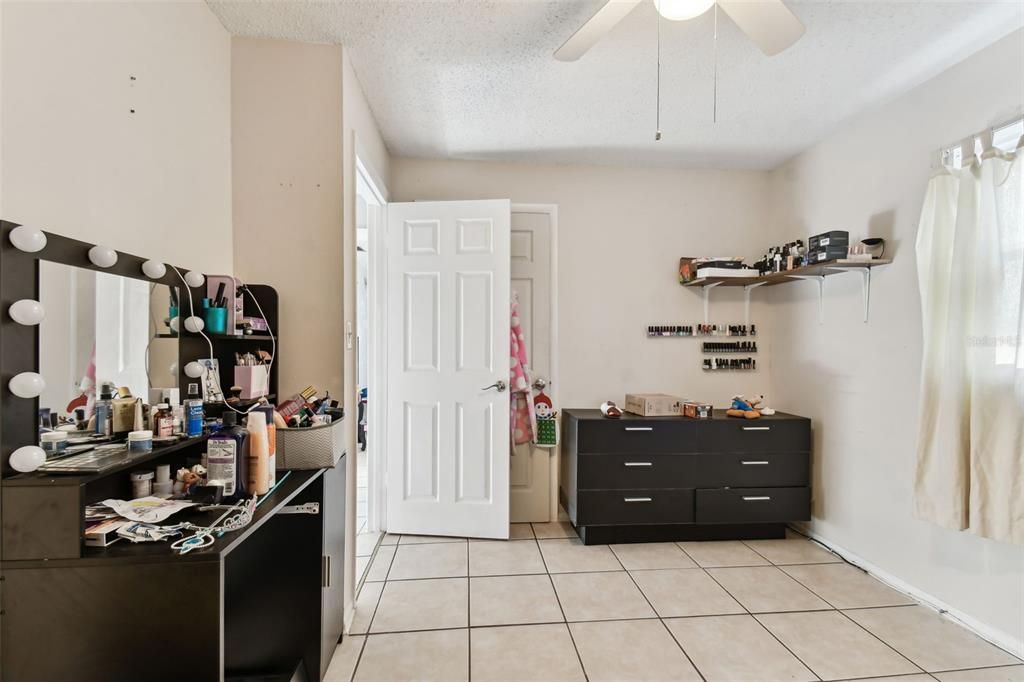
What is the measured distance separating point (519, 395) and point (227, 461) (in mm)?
2034

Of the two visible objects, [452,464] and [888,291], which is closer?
[888,291]

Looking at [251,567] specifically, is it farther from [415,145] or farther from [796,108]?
[796,108]

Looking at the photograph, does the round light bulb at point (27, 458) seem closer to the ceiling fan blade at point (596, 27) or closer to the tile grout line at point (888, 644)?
the ceiling fan blade at point (596, 27)

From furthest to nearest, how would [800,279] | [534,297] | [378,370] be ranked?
[534,297]
[800,279]
[378,370]

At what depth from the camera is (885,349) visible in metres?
2.50

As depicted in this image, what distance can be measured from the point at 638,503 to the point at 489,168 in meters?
2.47

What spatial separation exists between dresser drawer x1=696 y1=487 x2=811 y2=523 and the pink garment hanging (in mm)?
1145

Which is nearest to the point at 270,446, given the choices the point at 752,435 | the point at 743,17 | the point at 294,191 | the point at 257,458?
the point at 257,458

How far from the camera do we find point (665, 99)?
2479 mm

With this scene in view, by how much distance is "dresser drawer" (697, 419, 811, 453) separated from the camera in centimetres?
293

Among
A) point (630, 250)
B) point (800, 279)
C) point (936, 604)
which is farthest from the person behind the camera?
point (630, 250)

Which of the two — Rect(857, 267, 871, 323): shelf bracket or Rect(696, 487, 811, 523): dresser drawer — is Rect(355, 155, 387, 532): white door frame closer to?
Rect(696, 487, 811, 523): dresser drawer

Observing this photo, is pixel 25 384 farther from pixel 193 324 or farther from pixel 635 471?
pixel 635 471

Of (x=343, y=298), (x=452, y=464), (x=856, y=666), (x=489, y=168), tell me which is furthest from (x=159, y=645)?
(x=489, y=168)
